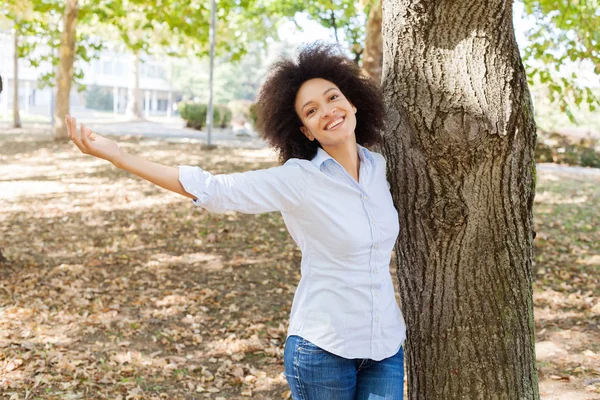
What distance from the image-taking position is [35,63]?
16281 millimetres

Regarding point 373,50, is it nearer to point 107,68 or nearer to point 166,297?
point 166,297

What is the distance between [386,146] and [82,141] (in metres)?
1.23

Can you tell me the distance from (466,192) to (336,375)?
2.89 feet

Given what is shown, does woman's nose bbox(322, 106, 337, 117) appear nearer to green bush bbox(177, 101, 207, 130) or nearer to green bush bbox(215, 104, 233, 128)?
green bush bbox(177, 101, 207, 130)

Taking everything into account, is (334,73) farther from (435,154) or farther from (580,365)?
(580,365)

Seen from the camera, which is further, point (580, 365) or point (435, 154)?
point (580, 365)

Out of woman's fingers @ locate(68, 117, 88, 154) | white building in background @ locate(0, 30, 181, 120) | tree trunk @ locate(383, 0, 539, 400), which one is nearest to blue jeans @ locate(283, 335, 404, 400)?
tree trunk @ locate(383, 0, 539, 400)

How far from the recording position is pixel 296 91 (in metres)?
2.58

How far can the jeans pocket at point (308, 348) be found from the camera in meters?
2.25

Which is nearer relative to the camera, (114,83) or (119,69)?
(114,83)

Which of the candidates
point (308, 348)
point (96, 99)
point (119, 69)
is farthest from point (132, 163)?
point (119, 69)

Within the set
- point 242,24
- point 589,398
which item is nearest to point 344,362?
point 589,398

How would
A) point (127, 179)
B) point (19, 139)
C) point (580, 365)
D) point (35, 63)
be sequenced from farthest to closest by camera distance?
point (19, 139), point (35, 63), point (127, 179), point (580, 365)

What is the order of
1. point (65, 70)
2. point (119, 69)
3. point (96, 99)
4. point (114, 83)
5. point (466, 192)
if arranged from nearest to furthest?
1. point (466, 192)
2. point (65, 70)
3. point (96, 99)
4. point (114, 83)
5. point (119, 69)
